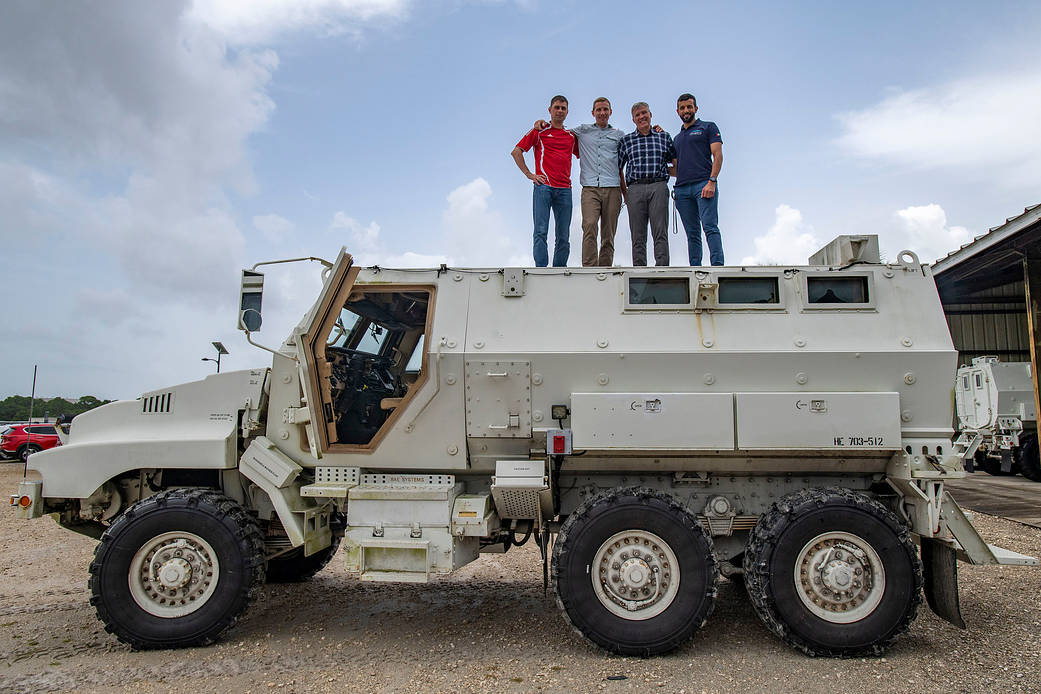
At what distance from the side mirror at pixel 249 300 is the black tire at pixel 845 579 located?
3869 millimetres

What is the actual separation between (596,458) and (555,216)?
9.13ft

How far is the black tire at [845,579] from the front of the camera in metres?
4.70

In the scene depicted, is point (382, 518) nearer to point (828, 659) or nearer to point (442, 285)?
point (442, 285)

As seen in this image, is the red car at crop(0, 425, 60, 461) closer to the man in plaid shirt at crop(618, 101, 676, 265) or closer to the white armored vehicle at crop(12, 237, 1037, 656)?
the white armored vehicle at crop(12, 237, 1037, 656)

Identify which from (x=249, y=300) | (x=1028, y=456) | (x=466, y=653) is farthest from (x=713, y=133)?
(x=1028, y=456)

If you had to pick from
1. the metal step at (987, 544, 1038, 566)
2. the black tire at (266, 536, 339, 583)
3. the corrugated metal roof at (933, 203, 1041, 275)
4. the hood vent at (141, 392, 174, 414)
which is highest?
the corrugated metal roof at (933, 203, 1041, 275)

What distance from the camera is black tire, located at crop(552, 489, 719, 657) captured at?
473 cm

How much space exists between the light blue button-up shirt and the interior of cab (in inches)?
92.6

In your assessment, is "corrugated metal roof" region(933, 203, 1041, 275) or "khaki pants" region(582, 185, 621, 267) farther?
"corrugated metal roof" region(933, 203, 1041, 275)

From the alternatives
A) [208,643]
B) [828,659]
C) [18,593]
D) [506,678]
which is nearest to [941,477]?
[828,659]

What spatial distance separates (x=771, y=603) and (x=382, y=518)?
2781 mm

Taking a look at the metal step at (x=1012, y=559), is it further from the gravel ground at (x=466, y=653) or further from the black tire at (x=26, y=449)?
the black tire at (x=26, y=449)

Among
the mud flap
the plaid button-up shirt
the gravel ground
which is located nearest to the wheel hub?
Result: the gravel ground

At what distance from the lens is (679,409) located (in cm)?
488
